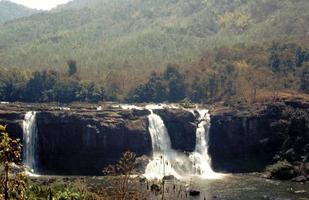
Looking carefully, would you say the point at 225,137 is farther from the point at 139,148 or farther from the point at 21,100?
the point at 21,100

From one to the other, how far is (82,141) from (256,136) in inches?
1336

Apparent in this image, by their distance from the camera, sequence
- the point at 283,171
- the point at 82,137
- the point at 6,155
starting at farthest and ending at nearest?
1. the point at 82,137
2. the point at 283,171
3. the point at 6,155

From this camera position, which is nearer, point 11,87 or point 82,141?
point 82,141

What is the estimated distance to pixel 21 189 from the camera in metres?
19.0

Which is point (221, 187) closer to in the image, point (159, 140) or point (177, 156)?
point (177, 156)

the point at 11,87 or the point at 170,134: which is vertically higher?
the point at 11,87

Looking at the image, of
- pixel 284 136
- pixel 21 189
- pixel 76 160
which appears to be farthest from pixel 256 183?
pixel 21 189

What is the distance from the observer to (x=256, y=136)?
116m

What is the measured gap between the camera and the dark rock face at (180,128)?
116875 millimetres

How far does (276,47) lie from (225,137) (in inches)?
2777

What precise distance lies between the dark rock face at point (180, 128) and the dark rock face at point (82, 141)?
21.7 feet

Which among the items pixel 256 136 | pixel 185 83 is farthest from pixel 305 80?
pixel 256 136

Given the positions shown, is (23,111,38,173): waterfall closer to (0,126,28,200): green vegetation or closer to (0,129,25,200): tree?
(0,126,28,200): green vegetation

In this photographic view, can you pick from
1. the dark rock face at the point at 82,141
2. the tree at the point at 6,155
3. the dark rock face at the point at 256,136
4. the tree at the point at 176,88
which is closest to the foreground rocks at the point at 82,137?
the dark rock face at the point at 82,141
